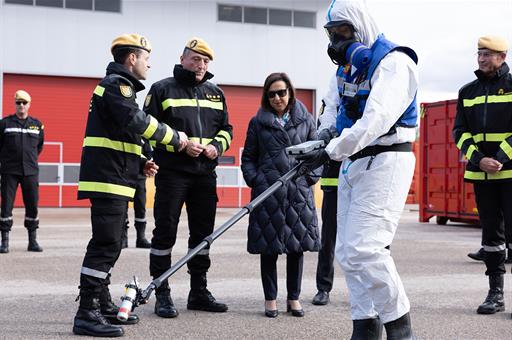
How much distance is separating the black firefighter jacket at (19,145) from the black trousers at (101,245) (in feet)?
17.2

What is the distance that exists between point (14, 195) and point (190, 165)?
509cm

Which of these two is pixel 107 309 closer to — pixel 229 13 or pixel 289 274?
pixel 289 274

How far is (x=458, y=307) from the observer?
6.49 metres

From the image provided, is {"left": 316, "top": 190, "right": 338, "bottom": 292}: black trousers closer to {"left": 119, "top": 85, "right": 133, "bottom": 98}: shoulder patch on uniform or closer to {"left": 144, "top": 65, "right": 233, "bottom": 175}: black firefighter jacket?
{"left": 144, "top": 65, "right": 233, "bottom": 175}: black firefighter jacket

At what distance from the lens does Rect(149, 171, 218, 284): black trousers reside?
623 centimetres

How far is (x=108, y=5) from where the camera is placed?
2528 cm

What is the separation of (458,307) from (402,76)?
294 centimetres

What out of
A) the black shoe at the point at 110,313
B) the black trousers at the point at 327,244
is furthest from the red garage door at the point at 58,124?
the black shoe at the point at 110,313

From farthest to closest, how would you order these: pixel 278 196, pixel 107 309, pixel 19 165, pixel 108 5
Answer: pixel 108 5
pixel 19 165
pixel 278 196
pixel 107 309

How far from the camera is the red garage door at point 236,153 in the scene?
26547 mm

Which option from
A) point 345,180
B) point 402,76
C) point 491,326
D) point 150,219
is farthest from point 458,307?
A: point 150,219

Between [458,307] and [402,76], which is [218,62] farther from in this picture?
[402,76]

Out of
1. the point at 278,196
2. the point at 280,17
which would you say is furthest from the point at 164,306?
the point at 280,17

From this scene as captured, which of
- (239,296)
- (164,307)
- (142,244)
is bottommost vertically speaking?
(142,244)
